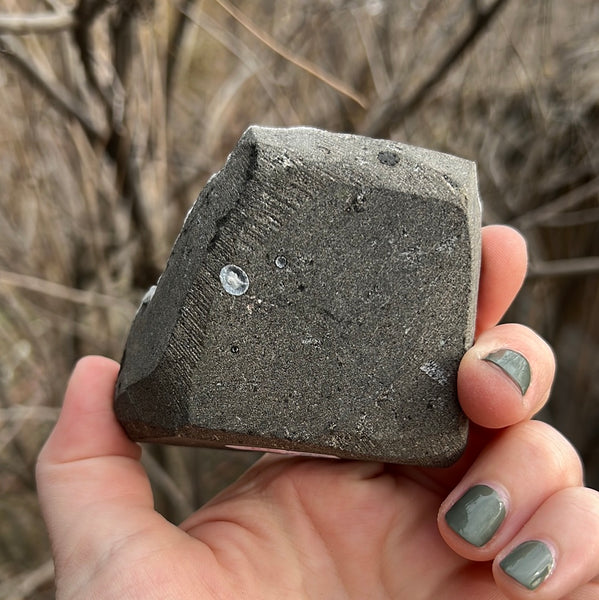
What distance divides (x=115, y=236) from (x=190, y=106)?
0.96 m

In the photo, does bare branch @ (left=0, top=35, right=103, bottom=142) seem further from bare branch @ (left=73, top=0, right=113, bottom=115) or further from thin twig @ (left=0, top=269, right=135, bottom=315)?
thin twig @ (left=0, top=269, right=135, bottom=315)

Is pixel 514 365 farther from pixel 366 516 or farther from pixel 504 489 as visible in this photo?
pixel 366 516

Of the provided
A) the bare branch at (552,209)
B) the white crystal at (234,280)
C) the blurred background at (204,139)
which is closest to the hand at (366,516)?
the white crystal at (234,280)

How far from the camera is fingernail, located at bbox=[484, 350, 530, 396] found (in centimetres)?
98

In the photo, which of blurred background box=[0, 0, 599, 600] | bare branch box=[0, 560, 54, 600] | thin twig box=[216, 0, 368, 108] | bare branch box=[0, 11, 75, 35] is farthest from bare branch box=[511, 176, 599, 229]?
bare branch box=[0, 560, 54, 600]

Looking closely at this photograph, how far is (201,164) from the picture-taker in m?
2.26

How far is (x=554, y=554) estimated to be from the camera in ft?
3.05

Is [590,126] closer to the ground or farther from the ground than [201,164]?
farther from the ground

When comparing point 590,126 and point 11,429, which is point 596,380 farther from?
point 11,429

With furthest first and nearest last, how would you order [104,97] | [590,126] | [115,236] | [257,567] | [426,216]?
[590,126] → [115,236] → [104,97] → [257,567] → [426,216]

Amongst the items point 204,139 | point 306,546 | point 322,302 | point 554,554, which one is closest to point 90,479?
point 306,546

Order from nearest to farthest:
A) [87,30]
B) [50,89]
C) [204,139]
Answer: [87,30]
[50,89]
[204,139]

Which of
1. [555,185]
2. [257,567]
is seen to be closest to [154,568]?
[257,567]

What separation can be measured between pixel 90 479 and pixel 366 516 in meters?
0.50
